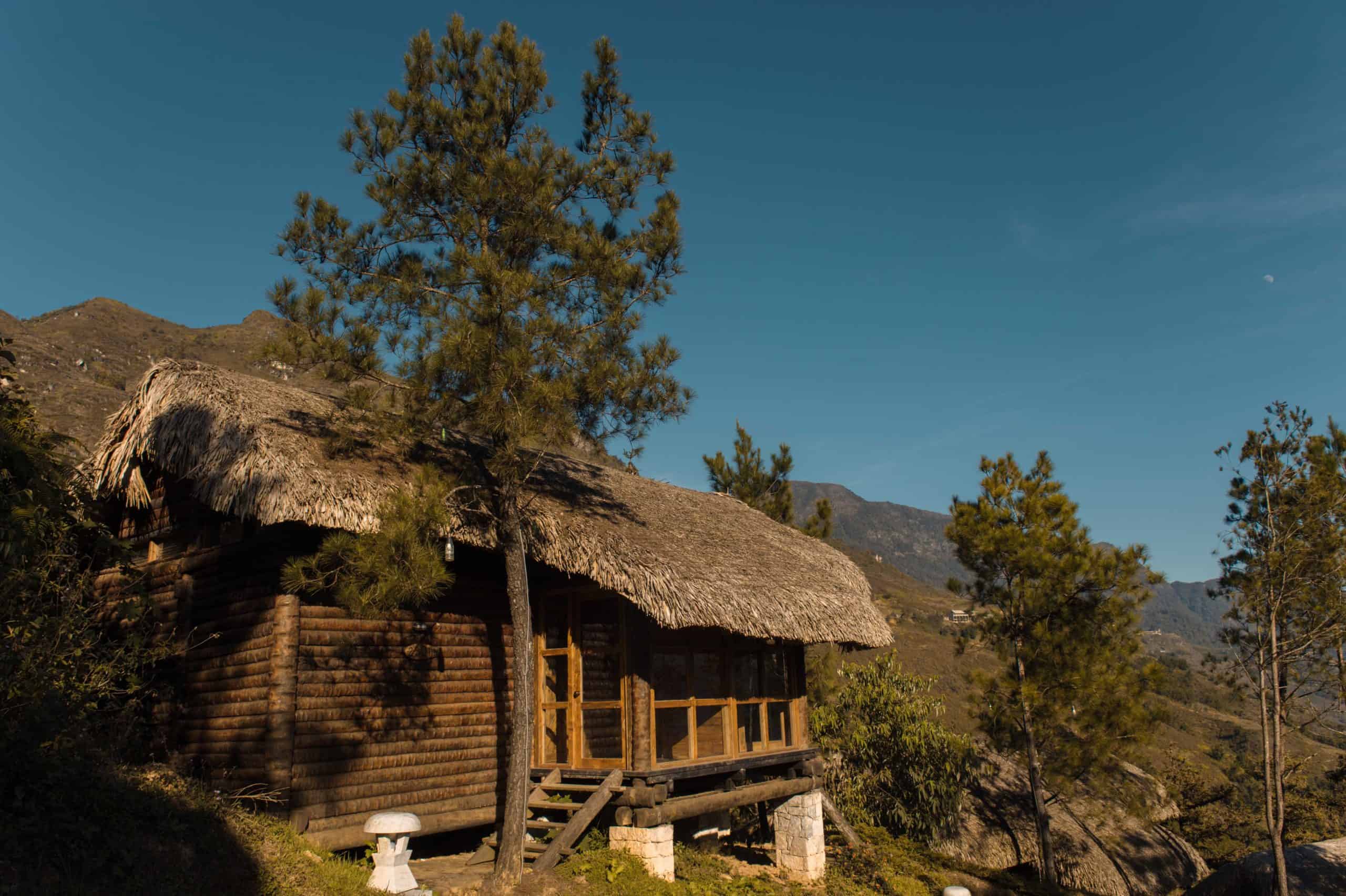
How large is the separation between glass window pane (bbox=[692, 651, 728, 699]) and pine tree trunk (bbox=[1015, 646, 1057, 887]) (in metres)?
6.13

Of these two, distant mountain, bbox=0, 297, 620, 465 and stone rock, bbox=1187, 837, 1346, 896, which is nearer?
stone rock, bbox=1187, 837, 1346, 896

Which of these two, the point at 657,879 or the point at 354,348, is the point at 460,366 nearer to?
the point at 354,348

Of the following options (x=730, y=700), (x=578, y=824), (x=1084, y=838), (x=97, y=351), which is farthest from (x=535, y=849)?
(x=97, y=351)

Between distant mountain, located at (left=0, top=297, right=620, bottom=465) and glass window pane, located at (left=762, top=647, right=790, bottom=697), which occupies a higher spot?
distant mountain, located at (left=0, top=297, right=620, bottom=465)

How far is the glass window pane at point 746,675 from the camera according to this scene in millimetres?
14430

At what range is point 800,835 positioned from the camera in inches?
531

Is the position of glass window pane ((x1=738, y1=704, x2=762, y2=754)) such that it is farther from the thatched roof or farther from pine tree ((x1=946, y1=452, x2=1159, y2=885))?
pine tree ((x1=946, y1=452, x2=1159, y2=885))

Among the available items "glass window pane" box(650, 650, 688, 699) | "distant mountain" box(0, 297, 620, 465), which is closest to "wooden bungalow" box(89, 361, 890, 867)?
"glass window pane" box(650, 650, 688, 699)

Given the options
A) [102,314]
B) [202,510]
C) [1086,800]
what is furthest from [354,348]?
[102,314]

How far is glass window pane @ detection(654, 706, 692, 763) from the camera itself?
42.6 ft

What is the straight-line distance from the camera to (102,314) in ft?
266

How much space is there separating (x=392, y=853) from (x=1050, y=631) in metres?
13.7

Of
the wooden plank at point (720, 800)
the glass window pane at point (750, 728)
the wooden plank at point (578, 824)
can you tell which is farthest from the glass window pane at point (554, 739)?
the glass window pane at point (750, 728)

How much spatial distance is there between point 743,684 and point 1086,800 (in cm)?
1096
